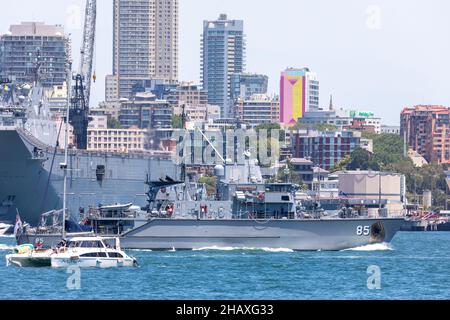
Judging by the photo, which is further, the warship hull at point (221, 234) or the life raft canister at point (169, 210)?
the life raft canister at point (169, 210)

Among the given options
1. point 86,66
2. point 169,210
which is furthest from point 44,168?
point 86,66

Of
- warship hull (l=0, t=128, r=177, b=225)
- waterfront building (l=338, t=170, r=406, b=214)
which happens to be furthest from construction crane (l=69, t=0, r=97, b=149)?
waterfront building (l=338, t=170, r=406, b=214)

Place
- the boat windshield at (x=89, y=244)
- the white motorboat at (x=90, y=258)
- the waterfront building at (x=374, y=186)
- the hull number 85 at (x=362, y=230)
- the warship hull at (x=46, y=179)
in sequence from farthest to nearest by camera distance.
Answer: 1. the waterfront building at (x=374, y=186)
2. the warship hull at (x=46, y=179)
3. the hull number 85 at (x=362, y=230)
4. the boat windshield at (x=89, y=244)
5. the white motorboat at (x=90, y=258)

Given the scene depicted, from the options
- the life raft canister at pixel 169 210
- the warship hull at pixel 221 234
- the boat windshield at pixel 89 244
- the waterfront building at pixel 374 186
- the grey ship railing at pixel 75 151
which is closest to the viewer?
the boat windshield at pixel 89 244

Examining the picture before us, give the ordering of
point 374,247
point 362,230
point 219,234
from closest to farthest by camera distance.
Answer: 1. point 219,234
2. point 362,230
3. point 374,247

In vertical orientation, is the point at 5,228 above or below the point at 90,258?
below

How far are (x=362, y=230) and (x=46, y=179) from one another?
150 ft

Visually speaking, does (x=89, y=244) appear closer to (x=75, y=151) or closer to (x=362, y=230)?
(x=362, y=230)

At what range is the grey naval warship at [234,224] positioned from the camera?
68.8 m

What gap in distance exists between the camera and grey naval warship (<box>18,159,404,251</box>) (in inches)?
2709

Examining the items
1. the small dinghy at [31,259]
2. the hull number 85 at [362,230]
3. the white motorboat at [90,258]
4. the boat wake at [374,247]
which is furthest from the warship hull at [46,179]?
the white motorboat at [90,258]

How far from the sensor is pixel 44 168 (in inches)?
4341

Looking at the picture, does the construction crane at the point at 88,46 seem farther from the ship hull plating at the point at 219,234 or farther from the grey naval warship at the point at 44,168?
the ship hull plating at the point at 219,234
